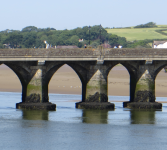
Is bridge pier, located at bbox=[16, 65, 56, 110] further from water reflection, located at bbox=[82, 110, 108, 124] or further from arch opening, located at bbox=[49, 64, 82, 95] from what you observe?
arch opening, located at bbox=[49, 64, 82, 95]

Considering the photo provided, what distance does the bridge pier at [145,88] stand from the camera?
55656 millimetres

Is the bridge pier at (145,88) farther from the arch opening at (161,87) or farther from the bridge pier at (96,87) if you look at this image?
the arch opening at (161,87)

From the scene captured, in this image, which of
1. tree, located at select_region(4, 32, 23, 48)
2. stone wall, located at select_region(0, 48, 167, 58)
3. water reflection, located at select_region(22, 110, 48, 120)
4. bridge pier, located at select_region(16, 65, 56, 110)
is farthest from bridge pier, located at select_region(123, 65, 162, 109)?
tree, located at select_region(4, 32, 23, 48)

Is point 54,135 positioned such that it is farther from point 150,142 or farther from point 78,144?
point 150,142

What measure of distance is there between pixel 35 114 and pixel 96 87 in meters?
8.60

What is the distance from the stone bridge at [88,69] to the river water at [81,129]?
1.80 meters

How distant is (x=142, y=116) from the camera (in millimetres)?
51375

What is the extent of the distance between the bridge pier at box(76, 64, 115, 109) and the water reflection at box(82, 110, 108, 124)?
1081mm

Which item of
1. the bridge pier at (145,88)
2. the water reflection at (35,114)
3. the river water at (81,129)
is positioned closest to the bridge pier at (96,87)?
the river water at (81,129)

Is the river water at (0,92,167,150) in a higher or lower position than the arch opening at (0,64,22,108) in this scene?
lower

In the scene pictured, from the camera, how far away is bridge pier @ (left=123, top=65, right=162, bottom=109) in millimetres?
55656

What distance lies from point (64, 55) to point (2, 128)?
528 inches

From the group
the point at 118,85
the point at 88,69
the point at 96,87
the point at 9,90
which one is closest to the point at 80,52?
the point at 88,69

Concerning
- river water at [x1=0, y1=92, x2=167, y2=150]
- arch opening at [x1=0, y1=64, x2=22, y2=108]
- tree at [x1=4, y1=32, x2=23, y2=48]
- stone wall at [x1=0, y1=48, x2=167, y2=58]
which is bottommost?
river water at [x1=0, y1=92, x2=167, y2=150]
